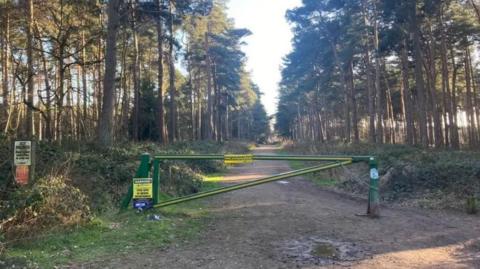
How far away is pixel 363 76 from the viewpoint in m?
42.8

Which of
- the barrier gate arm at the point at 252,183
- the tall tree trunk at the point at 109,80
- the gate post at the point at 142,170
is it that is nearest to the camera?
the barrier gate arm at the point at 252,183

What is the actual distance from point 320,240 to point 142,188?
13.6 ft

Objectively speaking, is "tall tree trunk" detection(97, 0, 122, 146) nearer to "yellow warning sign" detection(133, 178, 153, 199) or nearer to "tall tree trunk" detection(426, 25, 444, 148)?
"yellow warning sign" detection(133, 178, 153, 199)

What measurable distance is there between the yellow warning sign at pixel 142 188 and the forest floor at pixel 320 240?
1.41 m

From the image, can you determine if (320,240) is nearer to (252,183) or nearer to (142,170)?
(252,183)

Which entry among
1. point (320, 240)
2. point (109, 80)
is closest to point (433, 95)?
point (109, 80)

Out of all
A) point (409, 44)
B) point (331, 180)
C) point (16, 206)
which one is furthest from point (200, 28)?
point (16, 206)

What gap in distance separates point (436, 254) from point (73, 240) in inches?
229

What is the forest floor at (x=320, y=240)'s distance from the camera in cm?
605

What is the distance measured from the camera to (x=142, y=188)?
9.38 meters

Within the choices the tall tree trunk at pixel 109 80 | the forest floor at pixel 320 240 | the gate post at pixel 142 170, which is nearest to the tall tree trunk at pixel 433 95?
the forest floor at pixel 320 240

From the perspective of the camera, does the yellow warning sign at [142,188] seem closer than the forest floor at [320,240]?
No

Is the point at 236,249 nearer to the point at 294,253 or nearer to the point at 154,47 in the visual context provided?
the point at 294,253

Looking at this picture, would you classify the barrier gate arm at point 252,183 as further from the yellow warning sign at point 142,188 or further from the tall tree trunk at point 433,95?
the tall tree trunk at point 433,95
